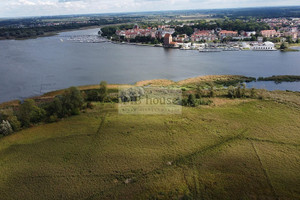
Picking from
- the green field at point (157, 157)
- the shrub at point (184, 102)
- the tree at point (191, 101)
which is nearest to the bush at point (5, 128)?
the green field at point (157, 157)

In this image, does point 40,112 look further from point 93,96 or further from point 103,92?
point 103,92

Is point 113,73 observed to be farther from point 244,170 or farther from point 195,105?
point 244,170

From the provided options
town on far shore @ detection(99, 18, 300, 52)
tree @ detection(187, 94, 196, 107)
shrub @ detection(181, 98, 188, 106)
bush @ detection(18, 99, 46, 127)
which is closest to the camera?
bush @ detection(18, 99, 46, 127)

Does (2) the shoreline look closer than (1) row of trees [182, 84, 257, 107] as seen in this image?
No

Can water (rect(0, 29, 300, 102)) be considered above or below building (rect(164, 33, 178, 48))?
below

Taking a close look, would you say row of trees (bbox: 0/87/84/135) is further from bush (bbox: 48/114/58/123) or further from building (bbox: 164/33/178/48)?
building (bbox: 164/33/178/48)

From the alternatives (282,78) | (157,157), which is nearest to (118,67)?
(282,78)

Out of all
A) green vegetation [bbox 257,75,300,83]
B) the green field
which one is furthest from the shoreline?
the green field
